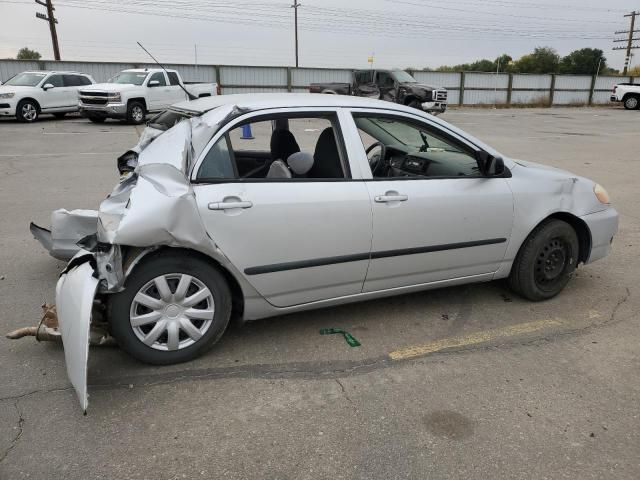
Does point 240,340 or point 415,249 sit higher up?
point 415,249

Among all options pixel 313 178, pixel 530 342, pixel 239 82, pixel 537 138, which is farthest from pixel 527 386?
pixel 239 82

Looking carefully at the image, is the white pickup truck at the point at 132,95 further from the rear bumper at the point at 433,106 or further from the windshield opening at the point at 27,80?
the rear bumper at the point at 433,106

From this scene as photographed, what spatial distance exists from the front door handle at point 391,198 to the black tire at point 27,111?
57.2ft

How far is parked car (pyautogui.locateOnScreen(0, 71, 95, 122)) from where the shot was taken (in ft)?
55.3

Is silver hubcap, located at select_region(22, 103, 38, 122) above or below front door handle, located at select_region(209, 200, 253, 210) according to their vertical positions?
below

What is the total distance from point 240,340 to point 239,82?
26.7 m

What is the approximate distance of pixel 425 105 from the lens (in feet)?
72.6

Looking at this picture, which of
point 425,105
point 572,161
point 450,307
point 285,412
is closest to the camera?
point 285,412

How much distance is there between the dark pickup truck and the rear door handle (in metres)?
19.1

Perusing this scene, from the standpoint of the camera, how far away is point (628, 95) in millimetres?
32219

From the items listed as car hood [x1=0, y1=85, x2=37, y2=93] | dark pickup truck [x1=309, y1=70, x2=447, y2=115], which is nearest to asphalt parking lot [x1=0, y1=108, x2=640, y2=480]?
car hood [x1=0, y1=85, x2=37, y2=93]

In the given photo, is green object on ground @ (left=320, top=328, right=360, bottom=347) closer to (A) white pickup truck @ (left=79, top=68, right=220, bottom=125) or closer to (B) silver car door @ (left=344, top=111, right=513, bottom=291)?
(B) silver car door @ (left=344, top=111, right=513, bottom=291)

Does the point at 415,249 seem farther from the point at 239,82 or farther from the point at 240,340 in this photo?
the point at 239,82

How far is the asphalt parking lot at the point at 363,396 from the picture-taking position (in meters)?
2.39
